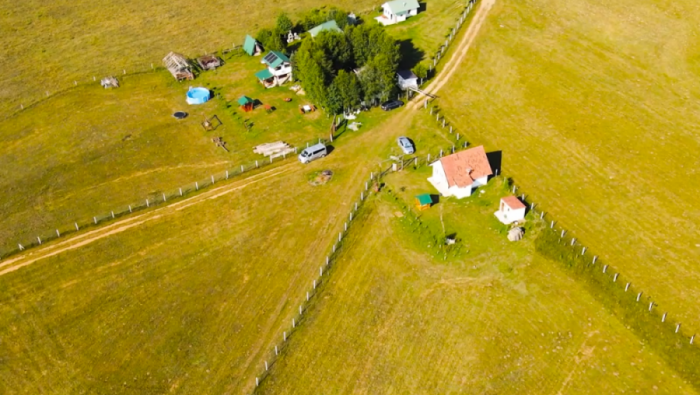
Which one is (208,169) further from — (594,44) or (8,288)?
(594,44)

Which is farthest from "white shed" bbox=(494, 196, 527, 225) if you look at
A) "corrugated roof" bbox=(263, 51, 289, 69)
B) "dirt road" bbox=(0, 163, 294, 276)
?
"corrugated roof" bbox=(263, 51, 289, 69)

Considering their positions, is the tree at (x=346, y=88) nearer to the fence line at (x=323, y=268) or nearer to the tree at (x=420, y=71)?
the tree at (x=420, y=71)

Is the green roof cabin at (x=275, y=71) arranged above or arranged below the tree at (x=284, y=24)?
below

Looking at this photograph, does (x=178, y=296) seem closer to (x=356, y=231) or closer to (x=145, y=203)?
(x=145, y=203)

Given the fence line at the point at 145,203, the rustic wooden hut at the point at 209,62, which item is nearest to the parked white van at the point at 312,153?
the fence line at the point at 145,203

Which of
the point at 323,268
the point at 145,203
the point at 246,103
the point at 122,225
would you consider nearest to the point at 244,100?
the point at 246,103

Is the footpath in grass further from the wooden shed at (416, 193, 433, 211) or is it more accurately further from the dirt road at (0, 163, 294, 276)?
the wooden shed at (416, 193, 433, 211)
